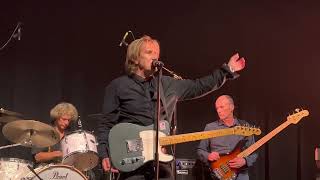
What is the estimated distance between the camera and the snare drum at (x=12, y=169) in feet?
16.7

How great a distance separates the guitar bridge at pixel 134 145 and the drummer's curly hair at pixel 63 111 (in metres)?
2.82

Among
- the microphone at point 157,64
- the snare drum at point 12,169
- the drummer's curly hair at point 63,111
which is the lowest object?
the snare drum at point 12,169

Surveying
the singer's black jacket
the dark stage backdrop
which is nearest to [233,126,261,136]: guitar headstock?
the singer's black jacket

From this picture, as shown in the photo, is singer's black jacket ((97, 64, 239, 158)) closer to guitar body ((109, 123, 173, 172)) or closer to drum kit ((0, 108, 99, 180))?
guitar body ((109, 123, 173, 172))

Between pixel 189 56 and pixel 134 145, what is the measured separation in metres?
4.01

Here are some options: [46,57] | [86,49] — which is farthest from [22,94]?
[86,49]

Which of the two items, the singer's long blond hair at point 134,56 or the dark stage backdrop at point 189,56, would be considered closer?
the singer's long blond hair at point 134,56

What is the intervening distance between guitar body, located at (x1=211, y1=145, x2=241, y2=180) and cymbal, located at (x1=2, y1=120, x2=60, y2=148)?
6.23ft

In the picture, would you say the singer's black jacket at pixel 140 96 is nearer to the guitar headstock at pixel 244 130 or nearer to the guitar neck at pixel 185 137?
the guitar neck at pixel 185 137

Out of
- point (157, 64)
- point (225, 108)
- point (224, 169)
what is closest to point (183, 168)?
point (224, 169)

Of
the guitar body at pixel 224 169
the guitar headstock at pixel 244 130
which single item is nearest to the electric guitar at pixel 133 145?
the guitar headstock at pixel 244 130

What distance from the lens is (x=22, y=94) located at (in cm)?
689

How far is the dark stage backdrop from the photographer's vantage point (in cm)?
696

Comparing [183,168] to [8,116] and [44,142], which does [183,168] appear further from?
[8,116]
